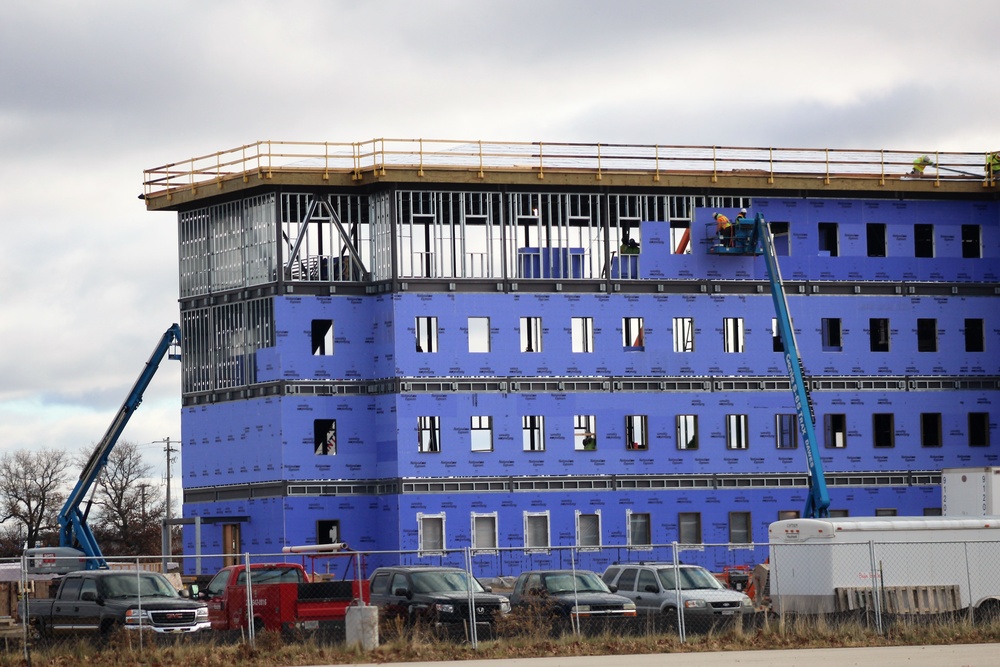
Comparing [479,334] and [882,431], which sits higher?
[479,334]

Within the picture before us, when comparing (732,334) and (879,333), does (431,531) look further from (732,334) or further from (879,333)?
(879,333)

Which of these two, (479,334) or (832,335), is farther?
(832,335)

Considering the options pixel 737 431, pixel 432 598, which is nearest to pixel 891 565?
pixel 432 598

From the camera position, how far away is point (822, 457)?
66.1 m

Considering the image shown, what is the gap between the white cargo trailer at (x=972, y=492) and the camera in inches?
2010

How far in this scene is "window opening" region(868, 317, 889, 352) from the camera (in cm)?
6769

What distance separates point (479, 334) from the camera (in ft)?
209

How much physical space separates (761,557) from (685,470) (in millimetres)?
4302

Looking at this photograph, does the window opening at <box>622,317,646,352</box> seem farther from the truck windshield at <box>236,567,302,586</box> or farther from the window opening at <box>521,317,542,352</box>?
the truck windshield at <box>236,567,302,586</box>

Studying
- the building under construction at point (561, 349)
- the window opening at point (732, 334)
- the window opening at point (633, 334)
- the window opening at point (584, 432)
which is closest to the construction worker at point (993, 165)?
the building under construction at point (561, 349)

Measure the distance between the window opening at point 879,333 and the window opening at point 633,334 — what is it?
9.44 m

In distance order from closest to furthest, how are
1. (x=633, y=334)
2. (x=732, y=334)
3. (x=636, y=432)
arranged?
(x=636, y=432) < (x=633, y=334) < (x=732, y=334)

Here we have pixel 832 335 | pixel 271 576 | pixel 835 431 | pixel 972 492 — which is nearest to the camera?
pixel 271 576

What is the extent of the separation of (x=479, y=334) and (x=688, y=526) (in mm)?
10802
